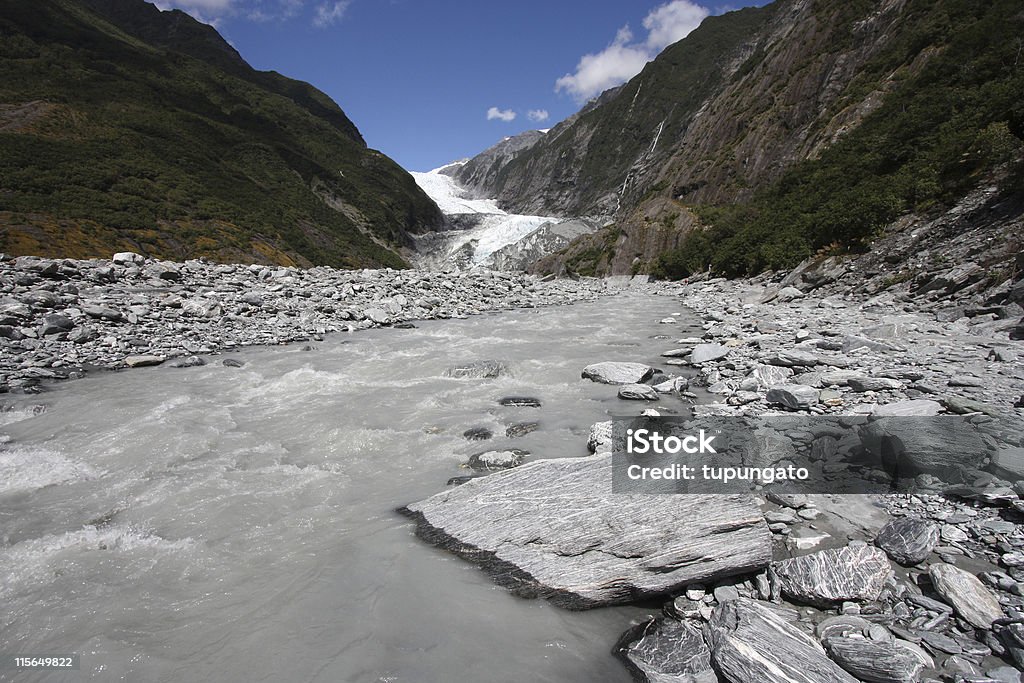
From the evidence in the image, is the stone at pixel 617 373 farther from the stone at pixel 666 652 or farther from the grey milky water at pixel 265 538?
the stone at pixel 666 652

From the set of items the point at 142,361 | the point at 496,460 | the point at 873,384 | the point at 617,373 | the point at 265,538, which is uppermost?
the point at 873,384

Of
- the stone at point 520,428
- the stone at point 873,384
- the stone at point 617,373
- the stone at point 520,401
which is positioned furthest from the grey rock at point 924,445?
the stone at point 520,401

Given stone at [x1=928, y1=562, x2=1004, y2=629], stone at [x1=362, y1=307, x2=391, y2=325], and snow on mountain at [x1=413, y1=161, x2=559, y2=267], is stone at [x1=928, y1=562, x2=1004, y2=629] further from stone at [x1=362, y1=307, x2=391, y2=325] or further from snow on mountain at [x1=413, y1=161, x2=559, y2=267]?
snow on mountain at [x1=413, y1=161, x2=559, y2=267]

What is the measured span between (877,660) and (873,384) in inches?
181

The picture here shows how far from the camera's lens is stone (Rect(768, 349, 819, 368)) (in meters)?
7.41

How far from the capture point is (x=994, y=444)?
388cm

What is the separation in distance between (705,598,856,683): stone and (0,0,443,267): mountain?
36.1 metres

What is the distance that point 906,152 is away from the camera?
765 inches

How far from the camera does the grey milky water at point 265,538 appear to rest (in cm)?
297

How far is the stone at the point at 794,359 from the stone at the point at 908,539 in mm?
4508

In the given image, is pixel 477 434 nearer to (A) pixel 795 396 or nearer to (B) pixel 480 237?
(A) pixel 795 396

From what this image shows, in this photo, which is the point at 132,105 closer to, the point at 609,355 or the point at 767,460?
the point at 609,355

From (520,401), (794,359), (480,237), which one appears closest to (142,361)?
(520,401)

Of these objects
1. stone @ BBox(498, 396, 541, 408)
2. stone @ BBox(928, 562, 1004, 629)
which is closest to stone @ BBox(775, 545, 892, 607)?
stone @ BBox(928, 562, 1004, 629)
